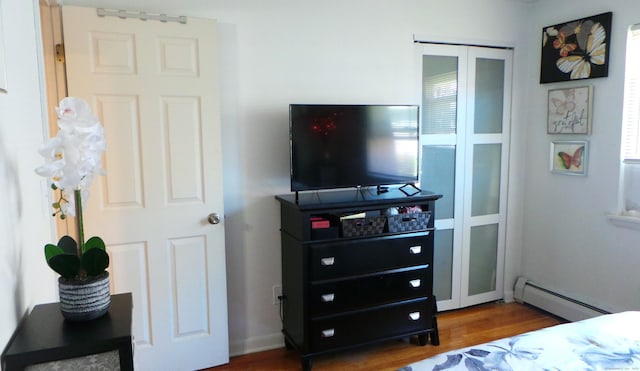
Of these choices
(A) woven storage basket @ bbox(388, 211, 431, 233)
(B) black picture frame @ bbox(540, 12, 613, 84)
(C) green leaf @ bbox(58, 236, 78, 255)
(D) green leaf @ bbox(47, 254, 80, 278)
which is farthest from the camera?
(B) black picture frame @ bbox(540, 12, 613, 84)

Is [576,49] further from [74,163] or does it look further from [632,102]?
[74,163]

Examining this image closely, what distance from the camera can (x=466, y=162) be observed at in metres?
3.35

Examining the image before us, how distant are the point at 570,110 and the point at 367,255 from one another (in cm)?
191

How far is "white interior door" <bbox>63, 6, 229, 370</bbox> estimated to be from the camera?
223 cm

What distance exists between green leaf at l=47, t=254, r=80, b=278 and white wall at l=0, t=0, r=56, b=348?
0.09m

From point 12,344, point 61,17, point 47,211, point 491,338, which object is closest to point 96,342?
point 12,344

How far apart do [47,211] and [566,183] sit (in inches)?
130

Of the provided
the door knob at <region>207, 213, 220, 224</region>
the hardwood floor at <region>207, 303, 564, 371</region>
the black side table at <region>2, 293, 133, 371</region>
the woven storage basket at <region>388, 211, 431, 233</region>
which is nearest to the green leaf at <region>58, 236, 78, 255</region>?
the black side table at <region>2, 293, 133, 371</region>

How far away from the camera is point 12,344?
1003 millimetres

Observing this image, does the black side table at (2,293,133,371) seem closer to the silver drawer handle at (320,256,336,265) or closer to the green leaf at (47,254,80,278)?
the green leaf at (47,254,80,278)

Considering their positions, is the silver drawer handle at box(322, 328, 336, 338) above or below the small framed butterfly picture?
below

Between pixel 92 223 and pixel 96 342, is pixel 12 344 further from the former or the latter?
pixel 92 223

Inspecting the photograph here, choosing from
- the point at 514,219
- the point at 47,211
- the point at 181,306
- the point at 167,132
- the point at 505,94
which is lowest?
the point at 181,306

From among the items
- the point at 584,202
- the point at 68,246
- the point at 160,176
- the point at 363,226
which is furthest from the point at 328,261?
the point at 584,202
